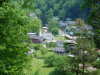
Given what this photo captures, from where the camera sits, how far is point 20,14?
16.1ft

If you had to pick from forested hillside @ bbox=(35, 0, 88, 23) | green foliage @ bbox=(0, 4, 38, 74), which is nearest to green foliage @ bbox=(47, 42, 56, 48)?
forested hillside @ bbox=(35, 0, 88, 23)

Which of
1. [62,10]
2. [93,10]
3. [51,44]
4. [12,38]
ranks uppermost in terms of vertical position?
[62,10]

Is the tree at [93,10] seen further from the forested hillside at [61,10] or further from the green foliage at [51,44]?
the forested hillside at [61,10]

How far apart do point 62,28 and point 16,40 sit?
4555 centimetres

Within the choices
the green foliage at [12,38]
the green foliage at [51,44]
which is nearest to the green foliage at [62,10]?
the green foliage at [51,44]

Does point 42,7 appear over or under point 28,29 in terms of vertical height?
over

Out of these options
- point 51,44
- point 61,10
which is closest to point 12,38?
point 51,44

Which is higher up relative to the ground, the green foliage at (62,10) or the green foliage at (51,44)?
the green foliage at (62,10)

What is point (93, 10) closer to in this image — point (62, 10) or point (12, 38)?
point (12, 38)

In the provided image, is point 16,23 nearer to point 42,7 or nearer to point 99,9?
point 99,9

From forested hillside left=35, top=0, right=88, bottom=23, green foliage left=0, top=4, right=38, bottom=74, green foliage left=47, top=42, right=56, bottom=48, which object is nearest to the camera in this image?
green foliage left=0, top=4, right=38, bottom=74

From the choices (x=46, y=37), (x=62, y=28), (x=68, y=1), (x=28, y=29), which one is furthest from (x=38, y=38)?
(x=28, y=29)

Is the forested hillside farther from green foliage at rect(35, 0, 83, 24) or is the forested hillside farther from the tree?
the tree

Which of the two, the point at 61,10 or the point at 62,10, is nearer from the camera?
the point at 62,10
